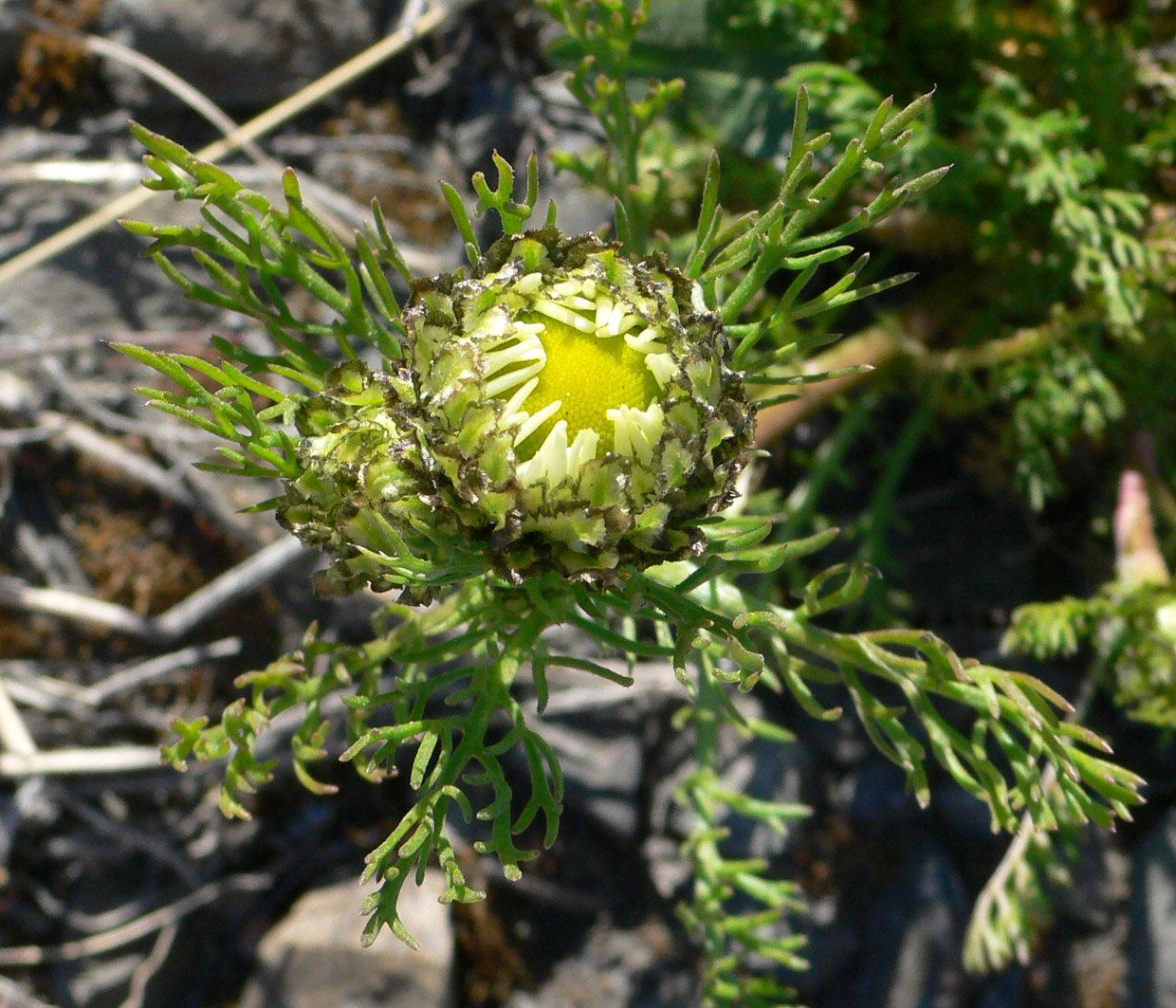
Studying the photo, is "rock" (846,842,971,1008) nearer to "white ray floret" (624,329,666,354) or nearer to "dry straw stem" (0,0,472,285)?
"white ray floret" (624,329,666,354)

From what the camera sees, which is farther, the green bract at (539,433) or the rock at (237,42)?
the rock at (237,42)

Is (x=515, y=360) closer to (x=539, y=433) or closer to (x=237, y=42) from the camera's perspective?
(x=539, y=433)

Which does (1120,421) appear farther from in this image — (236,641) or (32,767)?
(32,767)

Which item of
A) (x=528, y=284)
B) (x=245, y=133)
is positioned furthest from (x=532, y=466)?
(x=245, y=133)

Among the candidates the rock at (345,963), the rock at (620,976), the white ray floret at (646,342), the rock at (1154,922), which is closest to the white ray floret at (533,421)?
the white ray floret at (646,342)

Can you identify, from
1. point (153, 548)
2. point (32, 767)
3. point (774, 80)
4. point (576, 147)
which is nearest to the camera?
point (32, 767)

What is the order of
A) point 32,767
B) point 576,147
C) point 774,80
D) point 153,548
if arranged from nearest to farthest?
1. point 32,767
2. point 774,80
3. point 153,548
4. point 576,147

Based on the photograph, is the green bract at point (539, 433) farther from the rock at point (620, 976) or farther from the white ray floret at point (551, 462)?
the rock at point (620, 976)

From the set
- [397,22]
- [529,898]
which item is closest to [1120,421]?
[529,898]
